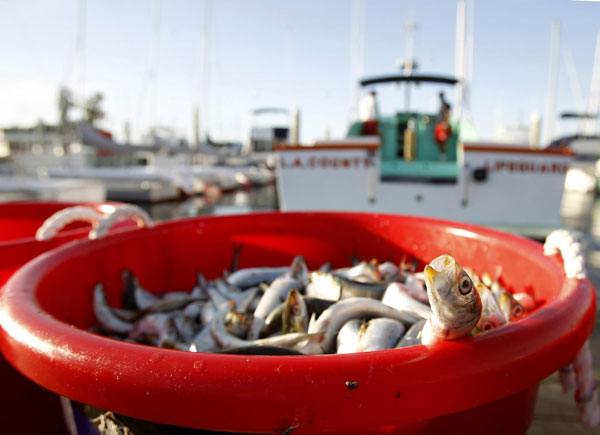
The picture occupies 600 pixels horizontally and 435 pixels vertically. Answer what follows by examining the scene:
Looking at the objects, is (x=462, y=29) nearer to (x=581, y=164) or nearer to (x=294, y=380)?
(x=294, y=380)

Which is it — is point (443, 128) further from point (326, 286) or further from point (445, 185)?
point (326, 286)

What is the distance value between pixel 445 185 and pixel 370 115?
10.2 ft

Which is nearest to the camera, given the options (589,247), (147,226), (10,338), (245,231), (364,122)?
(10,338)

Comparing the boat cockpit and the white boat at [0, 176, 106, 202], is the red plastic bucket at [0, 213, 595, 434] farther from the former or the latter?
the white boat at [0, 176, 106, 202]

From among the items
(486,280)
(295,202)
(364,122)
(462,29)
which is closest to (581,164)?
(462,29)

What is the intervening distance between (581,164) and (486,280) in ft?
75.9

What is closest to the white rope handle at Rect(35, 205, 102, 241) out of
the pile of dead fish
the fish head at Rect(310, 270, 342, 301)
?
the pile of dead fish

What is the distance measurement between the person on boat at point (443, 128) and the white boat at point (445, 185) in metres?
1.76

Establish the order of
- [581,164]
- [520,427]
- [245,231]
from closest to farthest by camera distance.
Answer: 1. [520,427]
2. [245,231]
3. [581,164]

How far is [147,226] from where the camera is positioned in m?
2.31

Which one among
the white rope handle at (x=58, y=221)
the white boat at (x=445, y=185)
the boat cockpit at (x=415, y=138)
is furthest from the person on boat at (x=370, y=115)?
the white rope handle at (x=58, y=221)

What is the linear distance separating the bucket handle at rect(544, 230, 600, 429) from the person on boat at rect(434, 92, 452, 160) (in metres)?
7.39

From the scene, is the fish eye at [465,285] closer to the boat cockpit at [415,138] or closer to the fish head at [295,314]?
the fish head at [295,314]

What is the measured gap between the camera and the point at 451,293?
754mm
